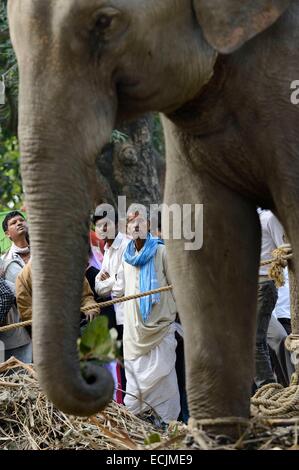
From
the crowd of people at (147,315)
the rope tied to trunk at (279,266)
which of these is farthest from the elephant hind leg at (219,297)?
the crowd of people at (147,315)

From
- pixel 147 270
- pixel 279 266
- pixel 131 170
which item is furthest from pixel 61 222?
pixel 131 170

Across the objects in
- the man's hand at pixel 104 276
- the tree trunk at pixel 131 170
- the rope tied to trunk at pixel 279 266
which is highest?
the tree trunk at pixel 131 170

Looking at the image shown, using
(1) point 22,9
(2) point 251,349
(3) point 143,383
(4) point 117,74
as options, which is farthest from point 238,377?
(3) point 143,383

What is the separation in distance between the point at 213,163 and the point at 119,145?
6.54 meters

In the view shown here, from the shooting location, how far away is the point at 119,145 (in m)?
10.5

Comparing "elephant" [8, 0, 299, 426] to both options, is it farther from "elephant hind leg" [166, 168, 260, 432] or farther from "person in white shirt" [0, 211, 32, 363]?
"person in white shirt" [0, 211, 32, 363]

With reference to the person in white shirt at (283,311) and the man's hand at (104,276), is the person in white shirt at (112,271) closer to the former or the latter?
the man's hand at (104,276)

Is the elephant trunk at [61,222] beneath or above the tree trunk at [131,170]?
beneath

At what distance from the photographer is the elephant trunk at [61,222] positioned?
319cm

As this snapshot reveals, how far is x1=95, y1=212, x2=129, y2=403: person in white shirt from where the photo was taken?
7469mm

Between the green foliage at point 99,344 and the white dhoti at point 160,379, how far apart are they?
357cm

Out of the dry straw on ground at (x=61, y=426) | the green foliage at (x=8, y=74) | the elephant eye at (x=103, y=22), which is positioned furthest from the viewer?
the green foliage at (x=8, y=74)
